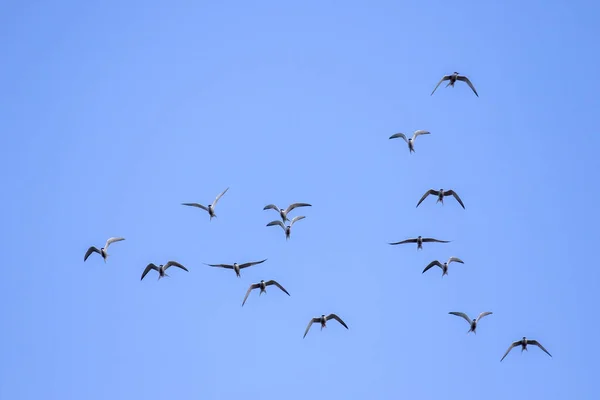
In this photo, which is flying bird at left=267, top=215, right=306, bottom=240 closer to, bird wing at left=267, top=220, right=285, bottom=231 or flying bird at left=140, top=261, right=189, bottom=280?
bird wing at left=267, top=220, right=285, bottom=231

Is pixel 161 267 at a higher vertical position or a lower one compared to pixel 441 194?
lower

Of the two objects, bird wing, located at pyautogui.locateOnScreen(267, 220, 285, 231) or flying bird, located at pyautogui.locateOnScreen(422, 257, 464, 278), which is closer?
bird wing, located at pyautogui.locateOnScreen(267, 220, 285, 231)

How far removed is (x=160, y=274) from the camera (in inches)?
2522

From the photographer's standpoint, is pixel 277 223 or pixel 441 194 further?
pixel 441 194

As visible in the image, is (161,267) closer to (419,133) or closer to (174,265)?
(174,265)

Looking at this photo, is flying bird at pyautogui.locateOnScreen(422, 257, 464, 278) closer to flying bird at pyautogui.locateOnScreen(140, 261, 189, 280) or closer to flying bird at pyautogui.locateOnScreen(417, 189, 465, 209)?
flying bird at pyautogui.locateOnScreen(417, 189, 465, 209)

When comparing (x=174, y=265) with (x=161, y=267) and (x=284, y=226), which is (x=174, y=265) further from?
(x=284, y=226)

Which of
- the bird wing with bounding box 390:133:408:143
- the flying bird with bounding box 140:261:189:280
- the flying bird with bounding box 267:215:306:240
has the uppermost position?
the bird wing with bounding box 390:133:408:143

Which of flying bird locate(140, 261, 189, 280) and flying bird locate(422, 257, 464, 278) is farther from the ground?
flying bird locate(422, 257, 464, 278)

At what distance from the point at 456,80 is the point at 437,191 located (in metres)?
6.26

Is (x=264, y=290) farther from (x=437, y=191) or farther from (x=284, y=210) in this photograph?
(x=437, y=191)

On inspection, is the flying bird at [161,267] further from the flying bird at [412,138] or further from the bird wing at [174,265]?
the flying bird at [412,138]

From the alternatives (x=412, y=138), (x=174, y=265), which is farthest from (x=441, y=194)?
(x=174, y=265)

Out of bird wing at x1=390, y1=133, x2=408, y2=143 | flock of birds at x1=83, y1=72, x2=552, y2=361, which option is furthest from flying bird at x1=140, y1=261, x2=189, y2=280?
bird wing at x1=390, y1=133, x2=408, y2=143
